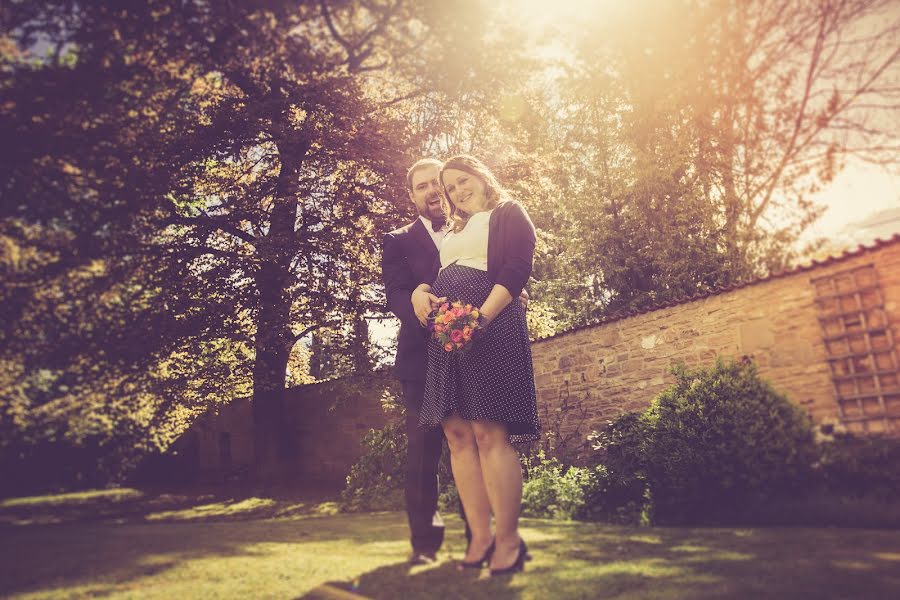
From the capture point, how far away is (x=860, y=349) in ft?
15.7

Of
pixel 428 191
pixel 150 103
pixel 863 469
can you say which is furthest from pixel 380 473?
pixel 150 103

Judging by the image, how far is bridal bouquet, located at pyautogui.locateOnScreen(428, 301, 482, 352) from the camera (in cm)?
238

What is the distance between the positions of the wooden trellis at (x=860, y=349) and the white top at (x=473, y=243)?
11.7 feet

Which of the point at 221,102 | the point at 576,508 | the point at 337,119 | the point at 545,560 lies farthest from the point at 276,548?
the point at 576,508

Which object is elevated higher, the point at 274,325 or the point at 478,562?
the point at 274,325

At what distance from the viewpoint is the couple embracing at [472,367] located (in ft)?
7.84

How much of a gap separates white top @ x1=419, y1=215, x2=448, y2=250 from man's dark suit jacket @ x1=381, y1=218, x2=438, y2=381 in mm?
16

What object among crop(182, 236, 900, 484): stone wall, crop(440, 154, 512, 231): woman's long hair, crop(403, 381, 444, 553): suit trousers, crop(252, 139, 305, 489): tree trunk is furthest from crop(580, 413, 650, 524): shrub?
crop(252, 139, 305, 489): tree trunk

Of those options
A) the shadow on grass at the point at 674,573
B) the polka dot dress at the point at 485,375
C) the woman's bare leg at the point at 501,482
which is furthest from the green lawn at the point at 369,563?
the polka dot dress at the point at 485,375

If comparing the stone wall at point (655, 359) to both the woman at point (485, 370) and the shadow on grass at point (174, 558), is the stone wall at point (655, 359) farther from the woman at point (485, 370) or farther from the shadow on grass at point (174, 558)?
the woman at point (485, 370)

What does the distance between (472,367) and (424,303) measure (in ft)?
1.20

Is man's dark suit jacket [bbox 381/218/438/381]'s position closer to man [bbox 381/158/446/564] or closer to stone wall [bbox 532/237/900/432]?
man [bbox 381/158/446/564]

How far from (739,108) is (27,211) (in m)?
10.9

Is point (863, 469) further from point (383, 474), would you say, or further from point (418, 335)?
point (383, 474)
